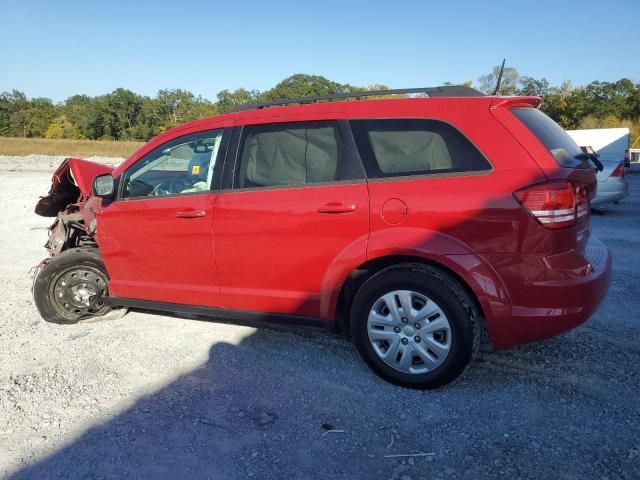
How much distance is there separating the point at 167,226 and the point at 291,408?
177 cm

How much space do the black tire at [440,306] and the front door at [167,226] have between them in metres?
1.26

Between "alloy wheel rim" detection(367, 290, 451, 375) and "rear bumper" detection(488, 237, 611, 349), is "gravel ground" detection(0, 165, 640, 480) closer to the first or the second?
"alloy wheel rim" detection(367, 290, 451, 375)

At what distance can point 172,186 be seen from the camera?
158 inches

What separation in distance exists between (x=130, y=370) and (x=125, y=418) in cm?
68

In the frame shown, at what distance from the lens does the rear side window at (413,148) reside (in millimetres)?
3047

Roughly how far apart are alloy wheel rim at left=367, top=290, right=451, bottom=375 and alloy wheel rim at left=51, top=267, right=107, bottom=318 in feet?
9.15

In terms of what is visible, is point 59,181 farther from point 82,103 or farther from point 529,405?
point 82,103

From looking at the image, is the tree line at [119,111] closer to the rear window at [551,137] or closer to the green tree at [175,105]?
the green tree at [175,105]

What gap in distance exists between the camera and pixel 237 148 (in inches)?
146

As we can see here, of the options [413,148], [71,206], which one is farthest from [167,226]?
[413,148]

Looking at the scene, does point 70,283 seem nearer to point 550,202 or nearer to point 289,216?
point 289,216

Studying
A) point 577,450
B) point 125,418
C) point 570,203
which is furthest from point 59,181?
point 577,450

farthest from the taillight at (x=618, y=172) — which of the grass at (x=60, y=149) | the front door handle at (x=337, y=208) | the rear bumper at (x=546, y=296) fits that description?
the grass at (x=60, y=149)

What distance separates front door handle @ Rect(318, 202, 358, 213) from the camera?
3201 mm
